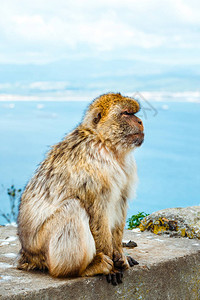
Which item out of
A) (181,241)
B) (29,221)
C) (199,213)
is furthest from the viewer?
(199,213)

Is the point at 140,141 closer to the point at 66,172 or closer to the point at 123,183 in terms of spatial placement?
the point at 123,183

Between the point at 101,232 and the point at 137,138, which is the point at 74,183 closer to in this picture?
the point at 101,232

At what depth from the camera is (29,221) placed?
160 inches

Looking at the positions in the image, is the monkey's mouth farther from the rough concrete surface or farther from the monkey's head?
the rough concrete surface

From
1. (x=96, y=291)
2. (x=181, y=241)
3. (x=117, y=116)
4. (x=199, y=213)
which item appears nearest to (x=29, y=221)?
(x=96, y=291)

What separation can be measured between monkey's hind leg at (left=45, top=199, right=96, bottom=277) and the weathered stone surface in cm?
214

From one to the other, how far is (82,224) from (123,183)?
1.98 ft

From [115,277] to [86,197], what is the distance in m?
0.83

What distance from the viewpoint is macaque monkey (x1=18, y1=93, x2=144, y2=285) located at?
152 inches

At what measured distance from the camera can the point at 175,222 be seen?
5.83 metres

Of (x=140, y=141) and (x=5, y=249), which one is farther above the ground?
(x=140, y=141)

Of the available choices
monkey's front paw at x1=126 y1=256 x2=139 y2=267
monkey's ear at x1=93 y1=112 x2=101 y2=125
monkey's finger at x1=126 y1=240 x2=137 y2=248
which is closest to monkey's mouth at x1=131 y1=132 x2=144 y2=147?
monkey's ear at x1=93 y1=112 x2=101 y2=125

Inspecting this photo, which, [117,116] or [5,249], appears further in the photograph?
[5,249]

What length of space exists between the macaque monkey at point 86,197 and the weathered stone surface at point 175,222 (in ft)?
5.38
